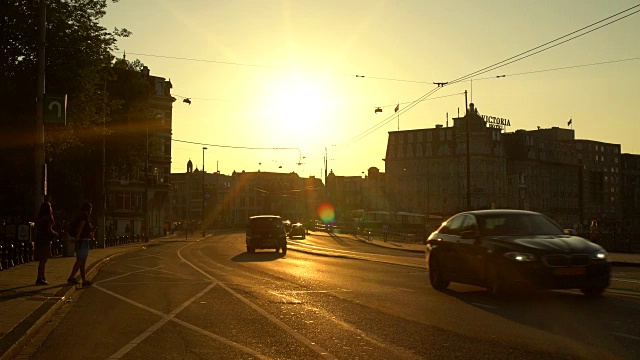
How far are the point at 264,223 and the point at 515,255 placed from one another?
25657mm

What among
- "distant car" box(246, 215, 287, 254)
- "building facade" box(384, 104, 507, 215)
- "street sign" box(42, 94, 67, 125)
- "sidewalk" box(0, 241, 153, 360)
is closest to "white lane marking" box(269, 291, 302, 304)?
"sidewalk" box(0, 241, 153, 360)

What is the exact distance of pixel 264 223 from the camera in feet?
125

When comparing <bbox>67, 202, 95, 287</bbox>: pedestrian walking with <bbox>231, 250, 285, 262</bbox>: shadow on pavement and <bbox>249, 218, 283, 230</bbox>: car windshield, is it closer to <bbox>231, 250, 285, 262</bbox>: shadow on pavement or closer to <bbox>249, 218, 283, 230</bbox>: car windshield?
<bbox>231, 250, 285, 262</bbox>: shadow on pavement

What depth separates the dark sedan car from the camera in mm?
12930

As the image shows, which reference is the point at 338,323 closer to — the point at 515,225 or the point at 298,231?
the point at 515,225

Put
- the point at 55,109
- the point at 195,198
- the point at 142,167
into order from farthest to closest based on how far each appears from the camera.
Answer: the point at 195,198, the point at 142,167, the point at 55,109

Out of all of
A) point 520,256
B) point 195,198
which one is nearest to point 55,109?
→ point 520,256

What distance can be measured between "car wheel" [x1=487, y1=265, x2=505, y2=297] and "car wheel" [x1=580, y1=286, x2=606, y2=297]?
1.39m

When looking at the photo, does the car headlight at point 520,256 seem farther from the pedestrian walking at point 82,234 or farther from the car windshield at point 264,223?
the car windshield at point 264,223

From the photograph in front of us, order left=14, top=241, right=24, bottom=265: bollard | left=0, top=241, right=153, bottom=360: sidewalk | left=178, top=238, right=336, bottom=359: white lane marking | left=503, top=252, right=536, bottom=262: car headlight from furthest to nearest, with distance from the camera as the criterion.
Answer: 1. left=14, top=241, right=24, bottom=265: bollard
2. left=503, top=252, right=536, bottom=262: car headlight
3. left=0, top=241, right=153, bottom=360: sidewalk
4. left=178, top=238, right=336, bottom=359: white lane marking

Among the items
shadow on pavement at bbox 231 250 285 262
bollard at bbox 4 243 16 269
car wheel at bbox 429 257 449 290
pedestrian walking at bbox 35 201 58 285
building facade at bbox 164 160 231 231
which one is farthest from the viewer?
building facade at bbox 164 160 231 231

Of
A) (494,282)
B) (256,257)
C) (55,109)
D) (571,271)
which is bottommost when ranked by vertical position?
(256,257)

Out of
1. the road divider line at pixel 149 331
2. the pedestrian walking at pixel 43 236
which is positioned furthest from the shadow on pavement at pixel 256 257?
the road divider line at pixel 149 331

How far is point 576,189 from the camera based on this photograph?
14550cm
